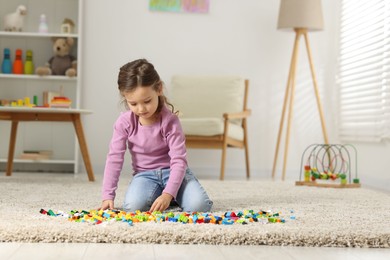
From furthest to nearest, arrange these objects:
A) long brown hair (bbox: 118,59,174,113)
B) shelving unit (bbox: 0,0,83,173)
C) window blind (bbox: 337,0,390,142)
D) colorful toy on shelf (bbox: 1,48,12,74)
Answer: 1. shelving unit (bbox: 0,0,83,173)
2. colorful toy on shelf (bbox: 1,48,12,74)
3. window blind (bbox: 337,0,390,142)
4. long brown hair (bbox: 118,59,174,113)

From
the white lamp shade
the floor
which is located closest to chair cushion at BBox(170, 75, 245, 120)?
the white lamp shade

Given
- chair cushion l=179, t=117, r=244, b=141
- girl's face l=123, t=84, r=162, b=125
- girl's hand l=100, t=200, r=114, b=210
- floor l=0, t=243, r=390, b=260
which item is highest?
girl's face l=123, t=84, r=162, b=125

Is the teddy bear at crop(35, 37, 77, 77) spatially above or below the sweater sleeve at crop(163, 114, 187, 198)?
above

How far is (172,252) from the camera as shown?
1.71m

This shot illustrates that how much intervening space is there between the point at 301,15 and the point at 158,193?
2.65 meters

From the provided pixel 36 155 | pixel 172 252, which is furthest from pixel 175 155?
pixel 36 155

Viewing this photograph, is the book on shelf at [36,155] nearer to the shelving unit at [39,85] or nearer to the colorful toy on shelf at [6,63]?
the shelving unit at [39,85]

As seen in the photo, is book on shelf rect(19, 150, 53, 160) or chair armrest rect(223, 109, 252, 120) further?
book on shelf rect(19, 150, 53, 160)

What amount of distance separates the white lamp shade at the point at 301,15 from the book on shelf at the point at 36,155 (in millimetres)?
1935

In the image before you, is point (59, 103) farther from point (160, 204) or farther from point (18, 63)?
point (160, 204)

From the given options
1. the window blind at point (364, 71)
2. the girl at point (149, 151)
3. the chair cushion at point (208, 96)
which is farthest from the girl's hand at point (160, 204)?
the chair cushion at point (208, 96)

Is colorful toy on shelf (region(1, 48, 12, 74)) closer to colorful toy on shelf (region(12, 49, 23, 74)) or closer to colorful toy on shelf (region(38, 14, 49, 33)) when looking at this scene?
colorful toy on shelf (region(12, 49, 23, 74))

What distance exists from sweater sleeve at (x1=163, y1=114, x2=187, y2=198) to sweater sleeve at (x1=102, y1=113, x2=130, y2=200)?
0.16 metres

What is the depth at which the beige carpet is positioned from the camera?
6.01ft
